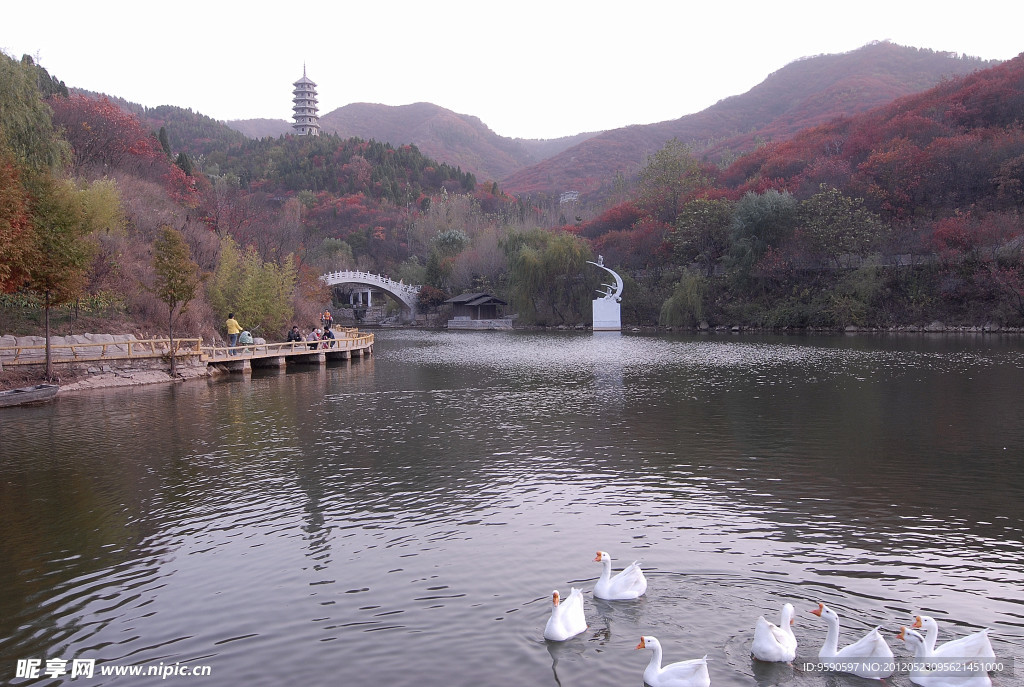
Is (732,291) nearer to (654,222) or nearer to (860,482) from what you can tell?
(654,222)

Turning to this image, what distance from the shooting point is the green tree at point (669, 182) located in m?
63.9

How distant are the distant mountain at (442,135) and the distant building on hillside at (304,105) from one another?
19949 mm

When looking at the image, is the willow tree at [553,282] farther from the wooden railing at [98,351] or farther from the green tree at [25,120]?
the green tree at [25,120]

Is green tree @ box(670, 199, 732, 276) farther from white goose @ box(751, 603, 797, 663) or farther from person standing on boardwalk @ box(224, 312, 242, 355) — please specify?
white goose @ box(751, 603, 797, 663)

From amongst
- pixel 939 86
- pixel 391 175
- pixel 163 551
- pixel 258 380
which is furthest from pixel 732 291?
pixel 391 175

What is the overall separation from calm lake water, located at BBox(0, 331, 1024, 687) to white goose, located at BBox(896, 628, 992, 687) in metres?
0.18

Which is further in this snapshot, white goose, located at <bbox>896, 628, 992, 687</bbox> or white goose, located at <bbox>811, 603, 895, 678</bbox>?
white goose, located at <bbox>811, 603, 895, 678</bbox>

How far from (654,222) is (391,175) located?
167ft

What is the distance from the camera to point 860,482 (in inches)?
Answer: 413

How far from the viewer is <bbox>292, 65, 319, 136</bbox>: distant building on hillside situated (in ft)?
456

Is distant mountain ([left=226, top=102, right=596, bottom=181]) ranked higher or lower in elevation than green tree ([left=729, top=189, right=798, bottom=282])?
higher

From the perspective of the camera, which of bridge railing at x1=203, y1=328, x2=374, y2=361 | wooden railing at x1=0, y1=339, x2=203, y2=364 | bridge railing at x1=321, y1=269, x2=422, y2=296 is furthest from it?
bridge railing at x1=321, y1=269, x2=422, y2=296
